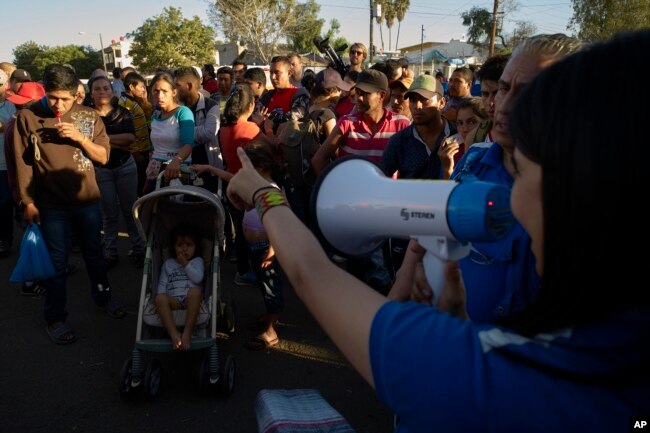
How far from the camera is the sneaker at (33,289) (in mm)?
4820

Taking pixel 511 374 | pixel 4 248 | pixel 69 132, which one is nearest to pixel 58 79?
pixel 69 132

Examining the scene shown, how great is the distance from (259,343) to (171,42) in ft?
153

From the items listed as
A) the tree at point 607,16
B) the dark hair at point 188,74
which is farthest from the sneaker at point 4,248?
the tree at point 607,16

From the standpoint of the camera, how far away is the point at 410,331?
0.75 m

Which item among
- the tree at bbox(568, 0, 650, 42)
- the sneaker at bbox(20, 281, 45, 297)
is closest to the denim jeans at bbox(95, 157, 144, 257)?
the sneaker at bbox(20, 281, 45, 297)

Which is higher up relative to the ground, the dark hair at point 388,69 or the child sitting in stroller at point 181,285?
the dark hair at point 388,69

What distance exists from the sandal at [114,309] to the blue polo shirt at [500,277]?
366 centimetres

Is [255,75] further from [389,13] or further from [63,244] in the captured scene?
[389,13]

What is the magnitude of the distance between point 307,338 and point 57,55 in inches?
2640

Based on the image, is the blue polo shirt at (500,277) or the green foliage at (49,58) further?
the green foliage at (49,58)

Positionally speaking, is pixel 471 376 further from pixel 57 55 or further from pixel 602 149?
pixel 57 55

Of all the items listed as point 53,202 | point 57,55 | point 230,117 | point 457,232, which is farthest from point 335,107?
point 57,55

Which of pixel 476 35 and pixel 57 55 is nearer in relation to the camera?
pixel 57 55

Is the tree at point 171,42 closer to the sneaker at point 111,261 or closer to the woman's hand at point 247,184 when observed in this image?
the sneaker at point 111,261
